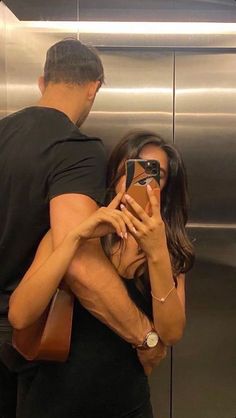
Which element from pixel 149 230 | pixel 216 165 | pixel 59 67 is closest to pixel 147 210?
pixel 149 230

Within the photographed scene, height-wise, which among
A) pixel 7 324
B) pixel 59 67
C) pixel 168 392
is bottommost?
pixel 168 392

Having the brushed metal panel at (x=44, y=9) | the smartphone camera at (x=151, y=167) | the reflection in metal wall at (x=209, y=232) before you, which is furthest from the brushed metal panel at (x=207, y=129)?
the smartphone camera at (x=151, y=167)

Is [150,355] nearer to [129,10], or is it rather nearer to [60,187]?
[60,187]

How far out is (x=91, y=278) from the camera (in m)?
1.06

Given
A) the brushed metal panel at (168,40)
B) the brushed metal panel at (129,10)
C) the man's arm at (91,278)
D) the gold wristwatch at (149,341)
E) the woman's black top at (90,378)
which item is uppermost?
the brushed metal panel at (129,10)

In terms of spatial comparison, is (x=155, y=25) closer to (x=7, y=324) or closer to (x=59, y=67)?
(x=59, y=67)

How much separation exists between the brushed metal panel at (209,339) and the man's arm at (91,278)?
3.01 feet

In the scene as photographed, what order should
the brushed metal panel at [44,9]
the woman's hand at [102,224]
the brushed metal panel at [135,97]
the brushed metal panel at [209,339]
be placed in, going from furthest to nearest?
the brushed metal panel at [209,339] → the brushed metal panel at [135,97] → the brushed metal panel at [44,9] → the woman's hand at [102,224]

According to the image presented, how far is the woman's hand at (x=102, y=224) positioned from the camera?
1042mm

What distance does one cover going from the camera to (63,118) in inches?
46.1

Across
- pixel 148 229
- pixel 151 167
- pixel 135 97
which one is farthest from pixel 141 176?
pixel 135 97

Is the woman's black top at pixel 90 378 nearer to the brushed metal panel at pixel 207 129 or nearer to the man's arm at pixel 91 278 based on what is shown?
the man's arm at pixel 91 278

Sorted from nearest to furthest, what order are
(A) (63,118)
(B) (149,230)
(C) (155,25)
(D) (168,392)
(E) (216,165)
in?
(B) (149,230), (A) (63,118), (C) (155,25), (E) (216,165), (D) (168,392)

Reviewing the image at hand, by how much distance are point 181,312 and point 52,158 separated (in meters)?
0.44
